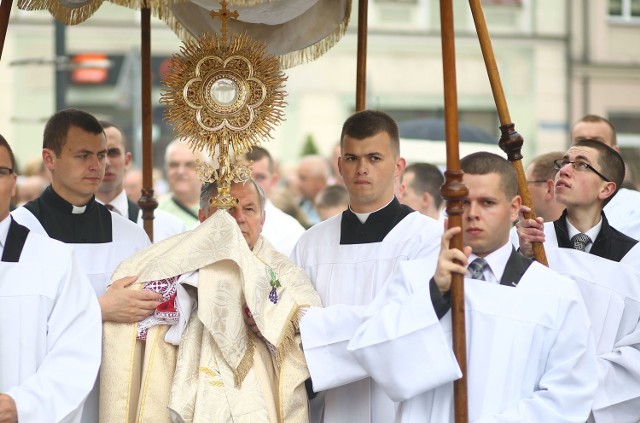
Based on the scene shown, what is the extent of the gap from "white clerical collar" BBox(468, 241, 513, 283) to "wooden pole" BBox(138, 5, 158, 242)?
2.48 metres

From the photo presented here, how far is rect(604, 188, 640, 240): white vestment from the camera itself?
6.38 meters

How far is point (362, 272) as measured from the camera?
5.48 m

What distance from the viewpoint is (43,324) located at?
484cm

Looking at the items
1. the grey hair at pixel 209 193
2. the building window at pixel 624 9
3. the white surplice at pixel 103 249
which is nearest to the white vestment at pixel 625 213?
the grey hair at pixel 209 193

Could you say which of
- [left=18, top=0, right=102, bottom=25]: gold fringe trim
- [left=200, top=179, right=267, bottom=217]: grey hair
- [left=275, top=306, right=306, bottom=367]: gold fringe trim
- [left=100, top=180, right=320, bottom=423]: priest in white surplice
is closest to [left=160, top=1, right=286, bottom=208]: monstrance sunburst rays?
[left=200, top=179, right=267, bottom=217]: grey hair

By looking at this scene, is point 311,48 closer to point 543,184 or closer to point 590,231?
point 543,184

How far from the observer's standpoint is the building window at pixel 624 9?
64.9 ft

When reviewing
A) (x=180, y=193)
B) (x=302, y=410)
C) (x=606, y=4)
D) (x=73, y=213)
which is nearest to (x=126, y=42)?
(x=606, y=4)

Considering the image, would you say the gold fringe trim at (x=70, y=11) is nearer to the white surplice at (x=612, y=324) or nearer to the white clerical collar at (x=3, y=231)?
the white clerical collar at (x=3, y=231)

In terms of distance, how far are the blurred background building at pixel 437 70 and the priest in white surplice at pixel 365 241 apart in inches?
540

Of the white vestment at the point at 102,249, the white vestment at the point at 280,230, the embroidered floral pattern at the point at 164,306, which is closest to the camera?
the embroidered floral pattern at the point at 164,306

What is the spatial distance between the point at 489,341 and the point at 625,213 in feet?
7.38

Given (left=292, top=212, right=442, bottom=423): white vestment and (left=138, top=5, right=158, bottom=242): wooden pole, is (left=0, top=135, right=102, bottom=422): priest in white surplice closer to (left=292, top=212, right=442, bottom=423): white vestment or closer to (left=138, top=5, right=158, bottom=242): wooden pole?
(left=292, top=212, right=442, bottom=423): white vestment

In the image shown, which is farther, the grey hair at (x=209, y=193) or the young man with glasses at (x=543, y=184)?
the young man with glasses at (x=543, y=184)
